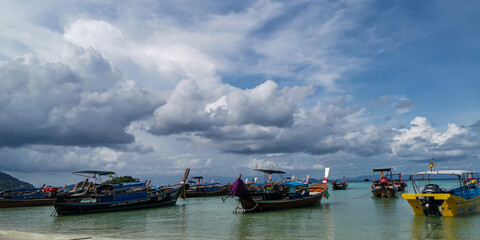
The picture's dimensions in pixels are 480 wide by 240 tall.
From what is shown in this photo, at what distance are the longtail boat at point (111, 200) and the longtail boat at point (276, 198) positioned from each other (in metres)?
9.60

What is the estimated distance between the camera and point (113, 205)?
3084 cm

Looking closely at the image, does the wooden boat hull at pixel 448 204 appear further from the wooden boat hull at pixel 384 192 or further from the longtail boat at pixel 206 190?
the longtail boat at pixel 206 190

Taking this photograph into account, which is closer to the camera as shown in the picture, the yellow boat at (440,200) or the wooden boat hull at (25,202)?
the yellow boat at (440,200)

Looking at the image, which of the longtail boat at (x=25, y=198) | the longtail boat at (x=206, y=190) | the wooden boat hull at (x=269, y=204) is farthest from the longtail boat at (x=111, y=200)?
the longtail boat at (x=206, y=190)

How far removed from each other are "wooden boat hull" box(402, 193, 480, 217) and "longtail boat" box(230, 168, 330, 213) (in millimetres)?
9805

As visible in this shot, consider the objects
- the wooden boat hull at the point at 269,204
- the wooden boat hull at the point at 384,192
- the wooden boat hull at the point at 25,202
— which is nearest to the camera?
the wooden boat hull at the point at 269,204

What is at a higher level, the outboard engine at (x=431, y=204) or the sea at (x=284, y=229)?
the outboard engine at (x=431, y=204)

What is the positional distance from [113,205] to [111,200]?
0.47m

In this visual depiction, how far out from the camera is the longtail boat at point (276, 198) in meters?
25.6

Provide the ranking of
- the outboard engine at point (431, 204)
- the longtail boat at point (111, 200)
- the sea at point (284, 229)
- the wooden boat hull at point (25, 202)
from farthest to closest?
1. the wooden boat hull at point (25, 202)
2. the longtail boat at point (111, 200)
3. the outboard engine at point (431, 204)
4. the sea at point (284, 229)

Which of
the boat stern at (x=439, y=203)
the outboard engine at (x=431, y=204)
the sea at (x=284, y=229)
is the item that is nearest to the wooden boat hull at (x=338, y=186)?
the sea at (x=284, y=229)

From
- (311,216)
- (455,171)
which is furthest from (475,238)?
(311,216)

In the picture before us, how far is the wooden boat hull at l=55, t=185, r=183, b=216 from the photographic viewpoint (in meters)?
28.9

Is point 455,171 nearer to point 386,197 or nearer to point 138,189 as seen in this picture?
point 386,197
